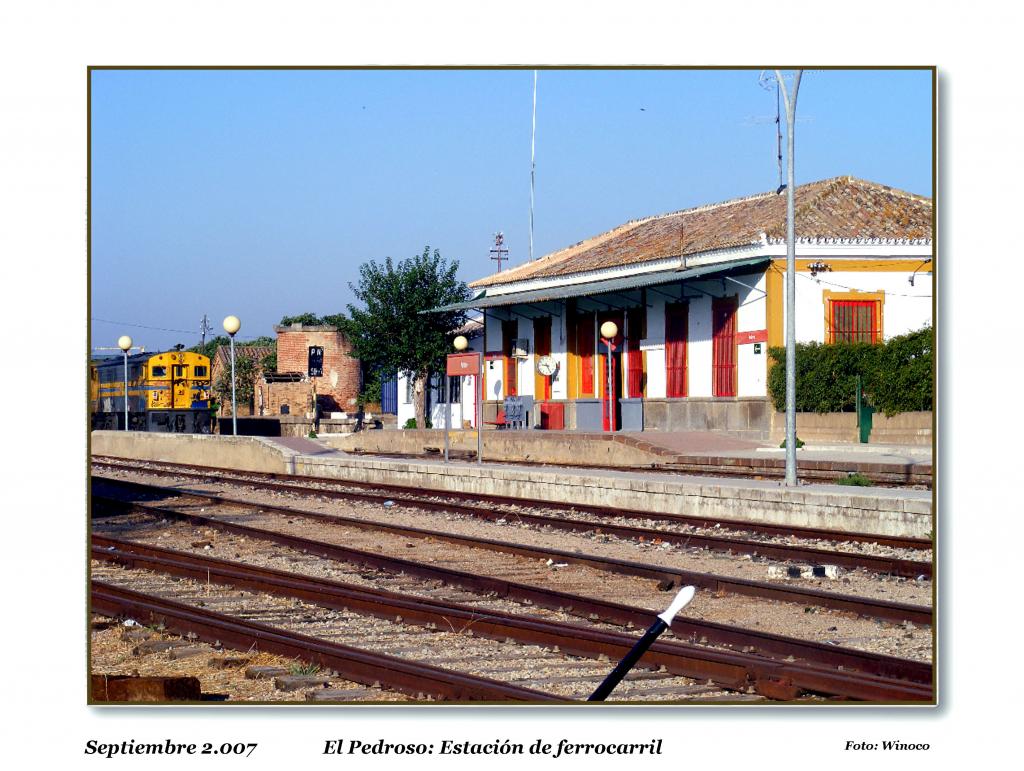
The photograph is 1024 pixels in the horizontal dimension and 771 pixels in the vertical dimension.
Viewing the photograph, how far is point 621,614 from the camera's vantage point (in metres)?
9.52

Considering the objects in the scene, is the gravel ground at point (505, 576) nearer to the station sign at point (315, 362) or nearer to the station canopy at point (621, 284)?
the station canopy at point (621, 284)

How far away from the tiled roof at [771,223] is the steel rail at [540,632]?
1804 cm

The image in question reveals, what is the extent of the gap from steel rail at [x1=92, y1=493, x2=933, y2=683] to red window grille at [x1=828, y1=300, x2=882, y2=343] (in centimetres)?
1756

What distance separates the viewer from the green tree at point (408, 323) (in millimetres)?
44531

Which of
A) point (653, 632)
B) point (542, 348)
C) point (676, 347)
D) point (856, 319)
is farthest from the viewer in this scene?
point (542, 348)

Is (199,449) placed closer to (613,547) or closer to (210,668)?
(613,547)

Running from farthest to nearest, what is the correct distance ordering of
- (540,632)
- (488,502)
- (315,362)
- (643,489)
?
(315,362)
(488,502)
(643,489)
(540,632)

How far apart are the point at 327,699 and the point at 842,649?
3065 millimetres

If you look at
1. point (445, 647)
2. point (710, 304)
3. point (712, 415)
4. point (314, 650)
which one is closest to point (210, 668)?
point (314, 650)

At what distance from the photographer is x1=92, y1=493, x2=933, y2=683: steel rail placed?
749 cm

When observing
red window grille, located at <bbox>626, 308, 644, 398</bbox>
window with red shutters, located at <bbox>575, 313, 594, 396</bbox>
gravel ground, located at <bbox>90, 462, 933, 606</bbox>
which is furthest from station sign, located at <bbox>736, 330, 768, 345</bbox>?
gravel ground, located at <bbox>90, 462, 933, 606</bbox>

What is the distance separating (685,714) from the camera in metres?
5.60

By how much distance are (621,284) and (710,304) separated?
8.17ft

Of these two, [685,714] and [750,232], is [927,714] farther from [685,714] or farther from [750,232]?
[750,232]
